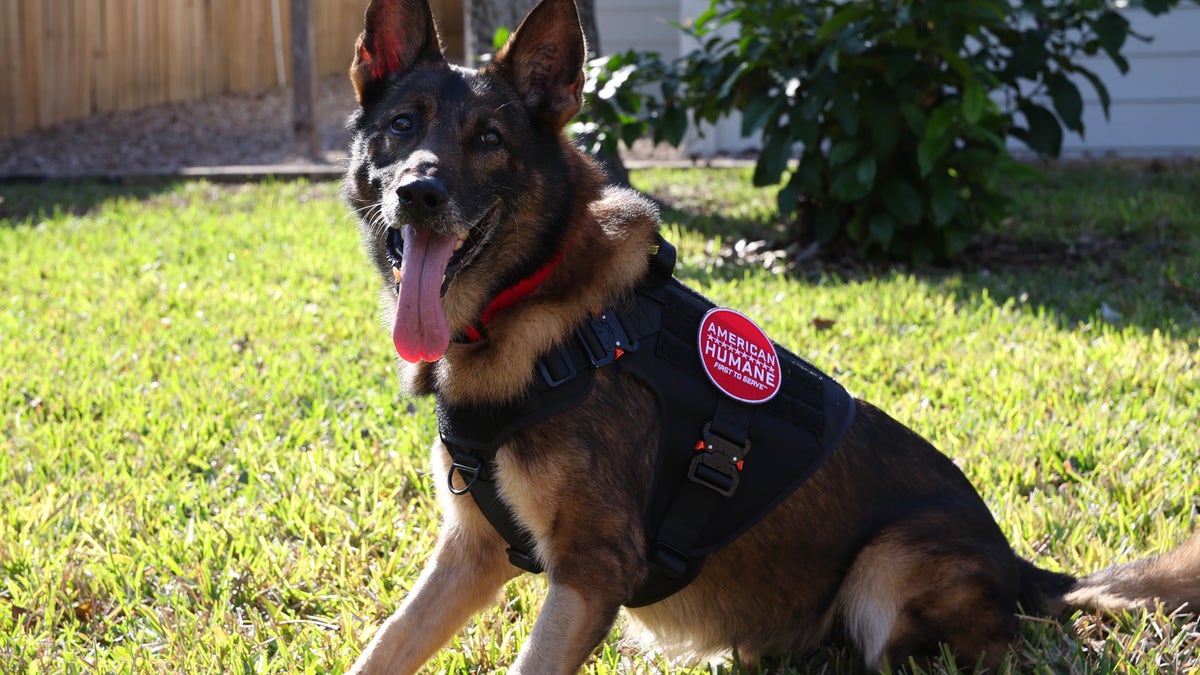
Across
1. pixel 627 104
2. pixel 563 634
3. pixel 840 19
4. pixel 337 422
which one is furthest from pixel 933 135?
pixel 563 634

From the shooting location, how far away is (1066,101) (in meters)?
6.93

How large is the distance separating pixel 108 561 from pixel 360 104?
1.62 meters

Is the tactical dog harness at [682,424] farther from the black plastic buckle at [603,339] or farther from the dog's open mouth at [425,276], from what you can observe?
the dog's open mouth at [425,276]

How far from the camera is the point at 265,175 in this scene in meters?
10.3

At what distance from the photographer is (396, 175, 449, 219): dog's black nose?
2506 mm

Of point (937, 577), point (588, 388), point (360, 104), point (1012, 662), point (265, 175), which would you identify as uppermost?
point (360, 104)

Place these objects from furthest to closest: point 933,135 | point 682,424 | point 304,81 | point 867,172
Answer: point 304,81 < point 867,172 < point 933,135 < point 682,424

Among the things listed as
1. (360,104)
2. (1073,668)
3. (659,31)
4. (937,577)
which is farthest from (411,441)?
(659,31)

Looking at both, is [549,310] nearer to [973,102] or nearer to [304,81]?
[973,102]

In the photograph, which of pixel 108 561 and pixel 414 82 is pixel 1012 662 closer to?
pixel 414 82

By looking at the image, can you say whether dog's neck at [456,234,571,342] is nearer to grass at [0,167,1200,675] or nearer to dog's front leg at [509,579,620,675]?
dog's front leg at [509,579,620,675]

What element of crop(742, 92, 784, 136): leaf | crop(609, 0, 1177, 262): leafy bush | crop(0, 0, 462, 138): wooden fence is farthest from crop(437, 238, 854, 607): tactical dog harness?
crop(0, 0, 462, 138): wooden fence

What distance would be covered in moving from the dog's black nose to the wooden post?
9222mm

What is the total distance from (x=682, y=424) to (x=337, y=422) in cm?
214
